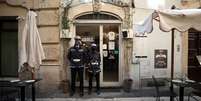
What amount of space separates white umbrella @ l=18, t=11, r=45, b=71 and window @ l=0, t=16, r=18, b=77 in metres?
4.43

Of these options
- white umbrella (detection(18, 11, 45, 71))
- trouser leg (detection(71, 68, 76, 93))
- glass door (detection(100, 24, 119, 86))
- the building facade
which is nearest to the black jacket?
trouser leg (detection(71, 68, 76, 93))

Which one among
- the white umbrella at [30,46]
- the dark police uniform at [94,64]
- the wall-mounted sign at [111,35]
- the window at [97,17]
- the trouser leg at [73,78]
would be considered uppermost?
the window at [97,17]

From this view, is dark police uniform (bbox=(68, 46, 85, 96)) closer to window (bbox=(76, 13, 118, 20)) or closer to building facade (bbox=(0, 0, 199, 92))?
building facade (bbox=(0, 0, 199, 92))

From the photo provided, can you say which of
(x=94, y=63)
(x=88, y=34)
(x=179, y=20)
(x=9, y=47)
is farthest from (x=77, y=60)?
(x=179, y=20)

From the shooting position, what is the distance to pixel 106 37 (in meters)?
15.0

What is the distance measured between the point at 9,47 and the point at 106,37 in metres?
4.05

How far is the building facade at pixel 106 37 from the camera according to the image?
14555 mm

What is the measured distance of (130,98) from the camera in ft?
41.9

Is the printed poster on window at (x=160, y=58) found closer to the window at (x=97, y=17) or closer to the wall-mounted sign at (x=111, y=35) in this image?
the wall-mounted sign at (x=111, y=35)

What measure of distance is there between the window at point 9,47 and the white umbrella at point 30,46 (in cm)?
443

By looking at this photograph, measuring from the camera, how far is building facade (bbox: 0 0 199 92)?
14.6 metres

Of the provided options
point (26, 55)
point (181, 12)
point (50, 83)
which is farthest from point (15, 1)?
point (181, 12)

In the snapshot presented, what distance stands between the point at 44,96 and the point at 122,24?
3.99 meters

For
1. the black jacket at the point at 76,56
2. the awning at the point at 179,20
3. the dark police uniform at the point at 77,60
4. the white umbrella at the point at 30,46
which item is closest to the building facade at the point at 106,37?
the dark police uniform at the point at 77,60
